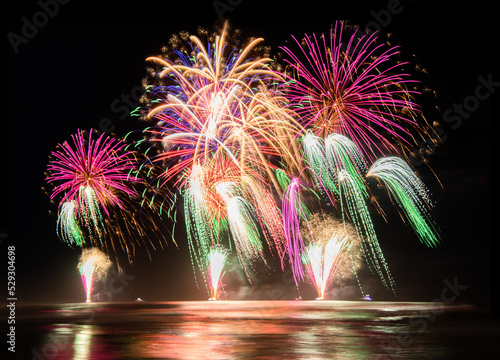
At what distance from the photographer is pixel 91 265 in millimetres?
53906

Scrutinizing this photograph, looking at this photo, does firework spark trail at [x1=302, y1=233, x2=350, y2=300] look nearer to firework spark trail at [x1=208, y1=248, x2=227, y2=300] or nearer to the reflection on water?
firework spark trail at [x1=208, y1=248, x2=227, y2=300]

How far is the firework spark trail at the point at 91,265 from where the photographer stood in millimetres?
53938

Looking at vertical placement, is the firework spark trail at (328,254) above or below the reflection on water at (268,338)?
above

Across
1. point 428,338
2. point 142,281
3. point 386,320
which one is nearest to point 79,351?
point 428,338

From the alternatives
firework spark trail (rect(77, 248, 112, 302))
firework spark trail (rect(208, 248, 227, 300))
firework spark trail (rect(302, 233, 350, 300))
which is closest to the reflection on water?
firework spark trail (rect(302, 233, 350, 300))

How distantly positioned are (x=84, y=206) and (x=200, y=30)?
51.1ft

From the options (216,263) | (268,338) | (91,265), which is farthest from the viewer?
(91,265)

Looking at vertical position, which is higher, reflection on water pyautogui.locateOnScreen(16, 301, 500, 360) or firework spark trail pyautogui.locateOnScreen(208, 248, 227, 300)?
firework spark trail pyautogui.locateOnScreen(208, 248, 227, 300)

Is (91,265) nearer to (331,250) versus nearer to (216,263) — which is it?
(216,263)

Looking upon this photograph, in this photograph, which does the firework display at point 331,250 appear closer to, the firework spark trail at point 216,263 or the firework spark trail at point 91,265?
the firework spark trail at point 216,263

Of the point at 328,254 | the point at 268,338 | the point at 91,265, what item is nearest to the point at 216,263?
the point at 328,254

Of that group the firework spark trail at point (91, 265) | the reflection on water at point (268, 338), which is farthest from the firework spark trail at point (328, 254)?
the firework spark trail at point (91, 265)

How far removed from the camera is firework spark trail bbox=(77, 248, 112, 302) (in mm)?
53938

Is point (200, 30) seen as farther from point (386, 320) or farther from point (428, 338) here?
point (428, 338)
